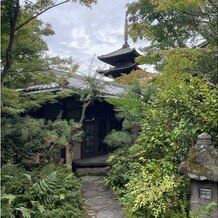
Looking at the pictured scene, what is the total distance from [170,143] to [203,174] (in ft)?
4.37

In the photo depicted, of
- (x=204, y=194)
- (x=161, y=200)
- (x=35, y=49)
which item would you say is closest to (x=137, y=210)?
(x=161, y=200)

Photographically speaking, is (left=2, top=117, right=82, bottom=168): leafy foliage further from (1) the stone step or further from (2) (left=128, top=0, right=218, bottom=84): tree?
(2) (left=128, top=0, right=218, bottom=84): tree

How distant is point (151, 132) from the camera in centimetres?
757

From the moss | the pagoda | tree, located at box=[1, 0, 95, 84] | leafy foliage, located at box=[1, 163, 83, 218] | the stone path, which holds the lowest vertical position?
the stone path

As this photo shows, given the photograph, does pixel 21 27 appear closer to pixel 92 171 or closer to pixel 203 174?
pixel 203 174

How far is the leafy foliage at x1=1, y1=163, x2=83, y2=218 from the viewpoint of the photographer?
250 inches

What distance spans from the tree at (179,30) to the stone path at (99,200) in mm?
4216

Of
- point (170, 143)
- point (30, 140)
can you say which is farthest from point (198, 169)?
point (30, 140)

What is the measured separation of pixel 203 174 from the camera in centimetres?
586

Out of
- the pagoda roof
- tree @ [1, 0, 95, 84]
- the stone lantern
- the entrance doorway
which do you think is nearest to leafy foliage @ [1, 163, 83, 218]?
tree @ [1, 0, 95, 84]

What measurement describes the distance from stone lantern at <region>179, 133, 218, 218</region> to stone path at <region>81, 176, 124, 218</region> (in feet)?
7.21

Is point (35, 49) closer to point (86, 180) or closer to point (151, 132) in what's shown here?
point (151, 132)

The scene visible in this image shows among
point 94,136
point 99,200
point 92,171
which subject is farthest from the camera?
point 94,136

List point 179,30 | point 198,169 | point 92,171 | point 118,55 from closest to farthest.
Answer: point 198,169 → point 179,30 → point 92,171 → point 118,55
